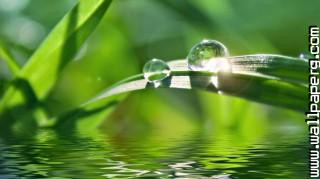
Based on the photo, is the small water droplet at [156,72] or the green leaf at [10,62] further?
the green leaf at [10,62]

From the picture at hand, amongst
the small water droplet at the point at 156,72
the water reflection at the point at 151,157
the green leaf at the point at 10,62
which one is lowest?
the water reflection at the point at 151,157

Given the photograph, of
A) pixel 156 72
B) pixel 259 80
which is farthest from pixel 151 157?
pixel 259 80

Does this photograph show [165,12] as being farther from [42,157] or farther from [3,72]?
[42,157]

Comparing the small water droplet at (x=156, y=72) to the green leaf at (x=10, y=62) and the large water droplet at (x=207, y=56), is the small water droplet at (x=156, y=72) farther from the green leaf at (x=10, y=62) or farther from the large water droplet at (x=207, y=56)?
the green leaf at (x=10, y=62)

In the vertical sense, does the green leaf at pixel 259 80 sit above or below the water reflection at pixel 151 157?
above

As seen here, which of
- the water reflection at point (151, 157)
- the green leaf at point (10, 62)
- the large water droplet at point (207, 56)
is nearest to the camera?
the water reflection at point (151, 157)

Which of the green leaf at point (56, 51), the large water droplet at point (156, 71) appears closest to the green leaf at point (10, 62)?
the green leaf at point (56, 51)

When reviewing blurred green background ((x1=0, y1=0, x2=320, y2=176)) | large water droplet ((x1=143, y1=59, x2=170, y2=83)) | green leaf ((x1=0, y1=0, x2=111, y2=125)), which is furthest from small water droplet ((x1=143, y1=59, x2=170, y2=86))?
blurred green background ((x1=0, y1=0, x2=320, y2=176))
